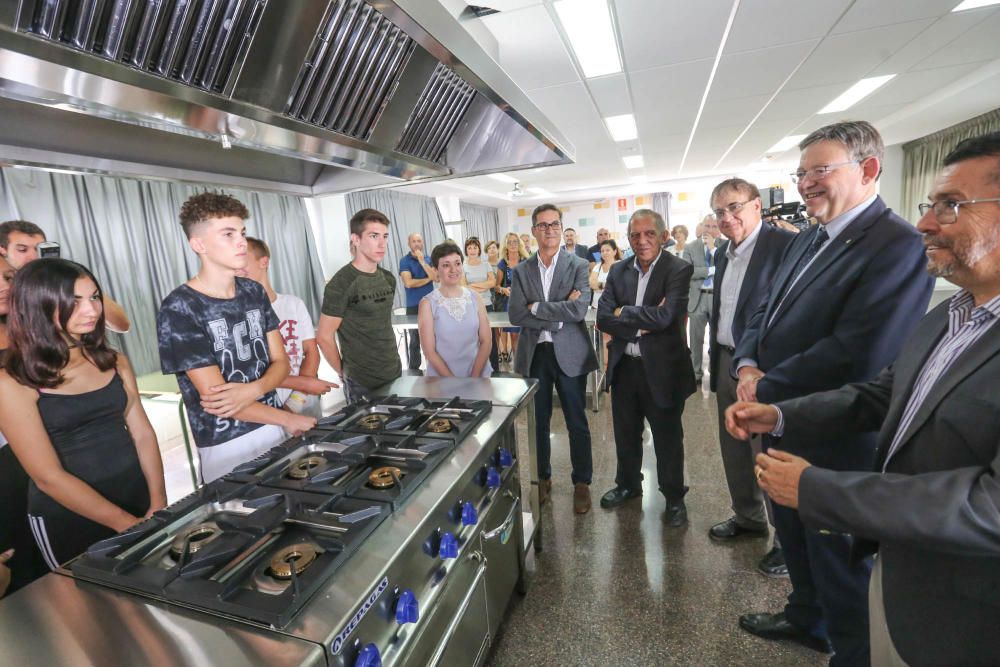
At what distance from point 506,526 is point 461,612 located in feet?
0.97

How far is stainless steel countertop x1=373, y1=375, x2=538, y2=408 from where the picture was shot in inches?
62.1

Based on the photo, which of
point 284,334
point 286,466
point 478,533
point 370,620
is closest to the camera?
point 370,620

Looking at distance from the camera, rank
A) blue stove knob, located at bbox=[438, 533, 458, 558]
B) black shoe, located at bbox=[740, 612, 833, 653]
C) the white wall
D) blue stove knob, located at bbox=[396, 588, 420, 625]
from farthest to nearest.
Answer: the white wall, black shoe, located at bbox=[740, 612, 833, 653], blue stove knob, located at bbox=[438, 533, 458, 558], blue stove knob, located at bbox=[396, 588, 420, 625]

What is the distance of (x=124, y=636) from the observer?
0.63m

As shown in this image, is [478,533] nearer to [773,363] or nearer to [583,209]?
[773,363]

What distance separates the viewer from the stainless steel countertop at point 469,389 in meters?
1.58

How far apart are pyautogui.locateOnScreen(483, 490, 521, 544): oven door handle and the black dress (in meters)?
0.99

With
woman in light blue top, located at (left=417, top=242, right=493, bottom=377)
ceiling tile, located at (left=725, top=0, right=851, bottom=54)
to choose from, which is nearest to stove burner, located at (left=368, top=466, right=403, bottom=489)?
A: woman in light blue top, located at (left=417, top=242, right=493, bottom=377)

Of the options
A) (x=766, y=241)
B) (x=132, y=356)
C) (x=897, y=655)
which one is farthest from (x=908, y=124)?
(x=132, y=356)

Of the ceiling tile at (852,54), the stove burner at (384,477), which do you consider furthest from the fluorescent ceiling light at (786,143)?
the stove burner at (384,477)

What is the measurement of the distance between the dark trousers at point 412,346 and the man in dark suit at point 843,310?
330 centimetres

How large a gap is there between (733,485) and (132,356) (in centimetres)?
457

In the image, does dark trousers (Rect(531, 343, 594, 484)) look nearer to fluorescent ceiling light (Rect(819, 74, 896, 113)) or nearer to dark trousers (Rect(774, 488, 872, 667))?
dark trousers (Rect(774, 488, 872, 667))

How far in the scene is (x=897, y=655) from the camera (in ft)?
2.67
